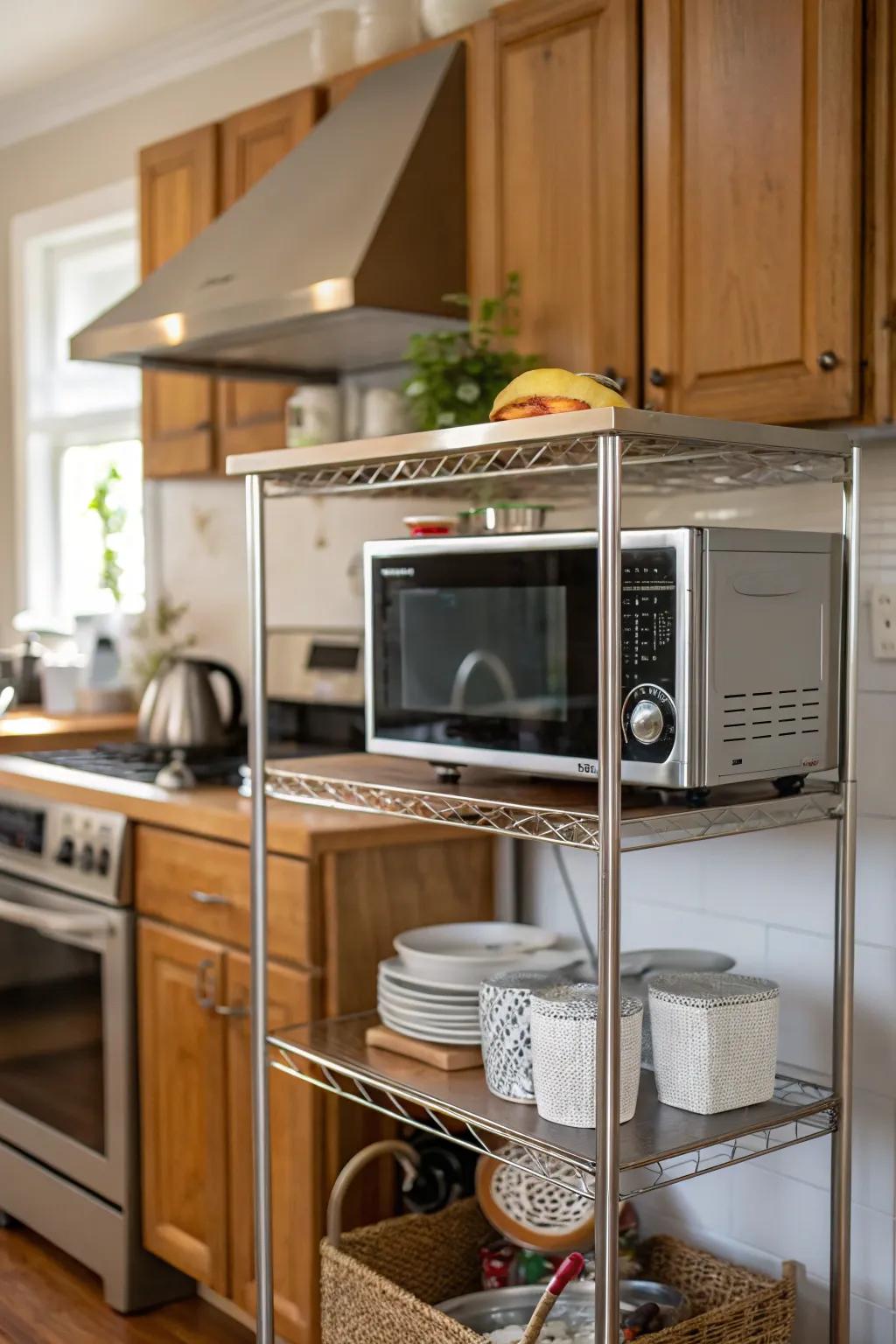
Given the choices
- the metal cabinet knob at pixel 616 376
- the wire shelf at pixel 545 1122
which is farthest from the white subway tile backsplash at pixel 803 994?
the metal cabinet knob at pixel 616 376

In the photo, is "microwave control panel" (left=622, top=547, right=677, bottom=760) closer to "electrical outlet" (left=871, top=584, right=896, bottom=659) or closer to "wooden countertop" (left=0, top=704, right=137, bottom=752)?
"electrical outlet" (left=871, top=584, right=896, bottom=659)

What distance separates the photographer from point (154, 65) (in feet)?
12.6

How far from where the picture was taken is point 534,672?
1.88 metres

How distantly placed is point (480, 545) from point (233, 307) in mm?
885

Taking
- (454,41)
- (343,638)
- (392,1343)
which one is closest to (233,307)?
(454,41)

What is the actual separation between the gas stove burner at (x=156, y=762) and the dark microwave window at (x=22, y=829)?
0.13m

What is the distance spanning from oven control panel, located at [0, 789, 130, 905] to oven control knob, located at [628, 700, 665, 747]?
1312 millimetres

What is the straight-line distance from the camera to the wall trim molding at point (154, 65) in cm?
344

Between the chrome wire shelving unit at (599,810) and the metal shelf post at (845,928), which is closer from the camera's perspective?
the chrome wire shelving unit at (599,810)

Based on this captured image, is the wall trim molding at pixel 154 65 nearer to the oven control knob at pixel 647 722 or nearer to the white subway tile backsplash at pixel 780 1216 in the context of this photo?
the oven control knob at pixel 647 722

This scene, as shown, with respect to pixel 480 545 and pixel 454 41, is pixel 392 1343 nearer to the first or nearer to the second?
pixel 480 545

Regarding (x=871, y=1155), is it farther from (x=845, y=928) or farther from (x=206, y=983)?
(x=206, y=983)

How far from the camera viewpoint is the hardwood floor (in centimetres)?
262

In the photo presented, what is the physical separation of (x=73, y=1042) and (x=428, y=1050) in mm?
1075
